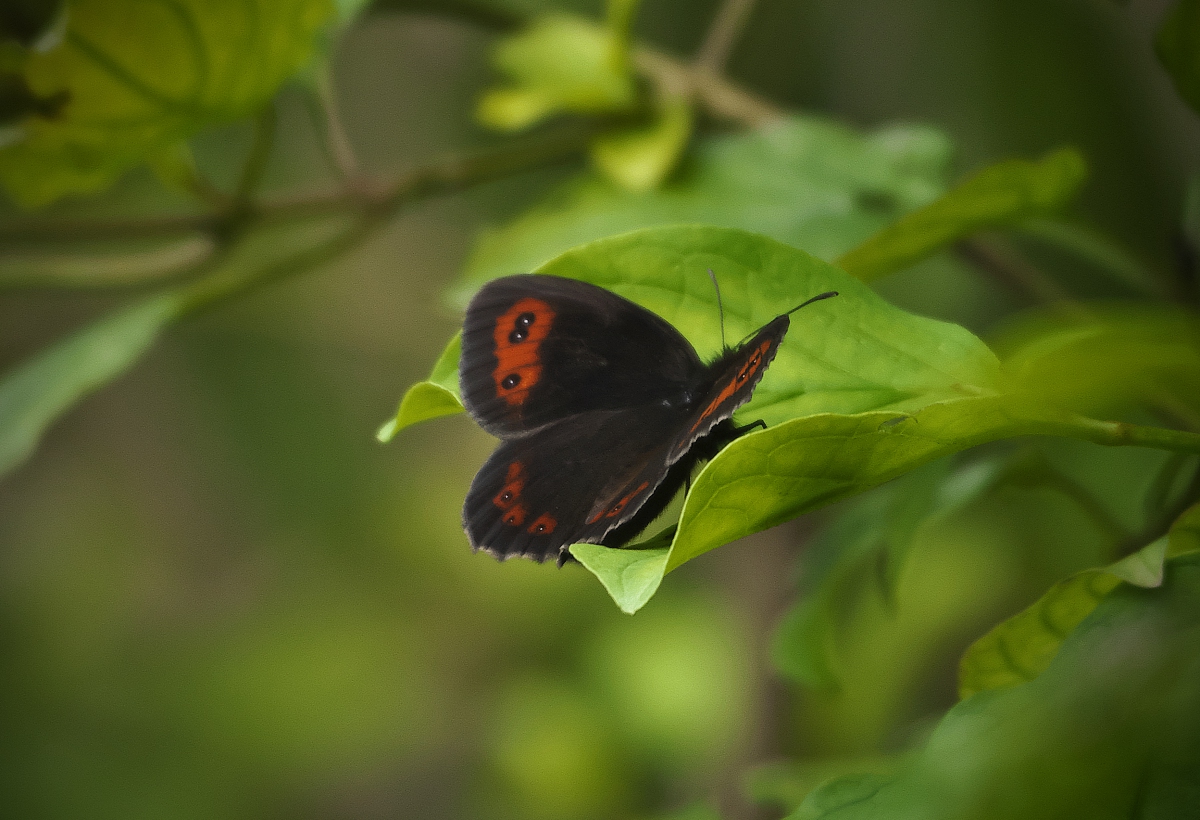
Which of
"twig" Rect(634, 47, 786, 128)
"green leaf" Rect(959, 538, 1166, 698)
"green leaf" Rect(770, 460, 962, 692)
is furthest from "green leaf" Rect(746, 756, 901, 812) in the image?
"twig" Rect(634, 47, 786, 128)

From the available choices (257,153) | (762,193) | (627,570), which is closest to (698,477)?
(627,570)

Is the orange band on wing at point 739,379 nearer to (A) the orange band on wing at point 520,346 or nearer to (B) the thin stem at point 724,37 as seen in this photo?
(A) the orange band on wing at point 520,346

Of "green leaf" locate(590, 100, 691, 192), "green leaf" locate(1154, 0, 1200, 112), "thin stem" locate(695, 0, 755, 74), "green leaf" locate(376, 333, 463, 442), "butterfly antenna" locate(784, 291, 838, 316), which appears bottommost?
"green leaf" locate(376, 333, 463, 442)

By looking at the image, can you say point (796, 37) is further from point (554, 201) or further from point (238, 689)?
point (238, 689)

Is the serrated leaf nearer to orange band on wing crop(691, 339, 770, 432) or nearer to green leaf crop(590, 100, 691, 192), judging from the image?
orange band on wing crop(691, 339, 770, 432)

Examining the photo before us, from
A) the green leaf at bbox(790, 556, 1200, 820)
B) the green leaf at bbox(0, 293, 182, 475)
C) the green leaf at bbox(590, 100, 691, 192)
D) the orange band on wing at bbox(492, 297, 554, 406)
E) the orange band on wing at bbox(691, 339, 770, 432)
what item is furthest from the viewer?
the green leaf at bbox(590, 100, 691, 192)

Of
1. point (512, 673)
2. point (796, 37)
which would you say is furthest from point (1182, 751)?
point (512, 673)

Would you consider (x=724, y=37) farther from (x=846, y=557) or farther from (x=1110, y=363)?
(x=1110, y=363)
